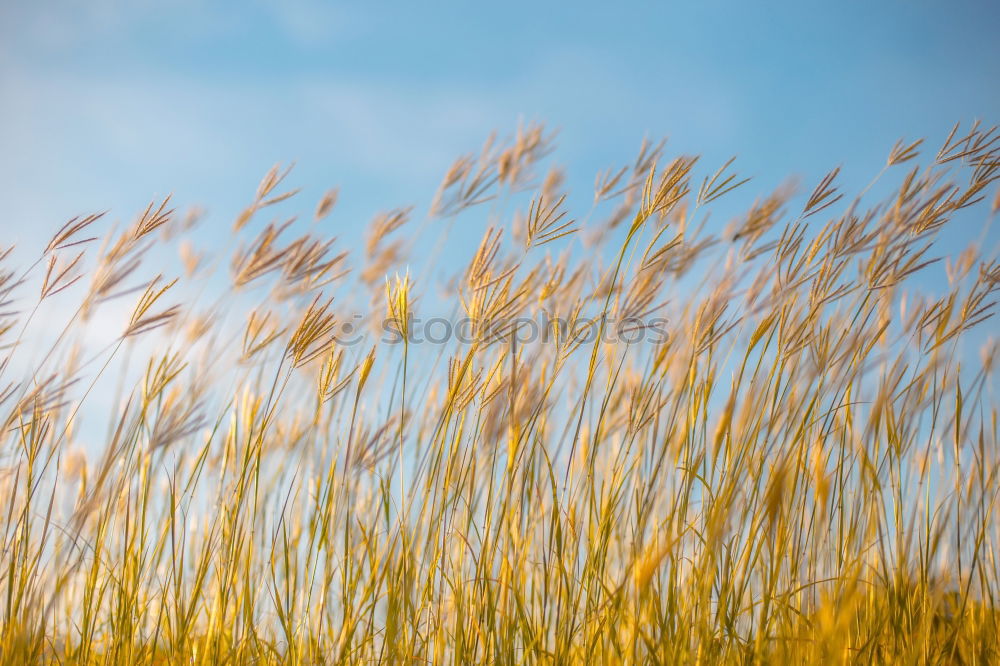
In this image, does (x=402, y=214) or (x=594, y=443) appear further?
(x=402, y=214)

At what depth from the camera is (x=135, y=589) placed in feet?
5.26

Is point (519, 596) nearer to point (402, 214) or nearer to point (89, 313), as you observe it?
point (402, 214)

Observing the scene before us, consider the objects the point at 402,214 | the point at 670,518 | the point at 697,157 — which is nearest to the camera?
the point at 670,518

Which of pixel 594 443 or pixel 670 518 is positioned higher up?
pixel 594 443

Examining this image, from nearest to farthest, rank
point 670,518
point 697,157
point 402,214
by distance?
point 670,518
point 697,157
point 402,214

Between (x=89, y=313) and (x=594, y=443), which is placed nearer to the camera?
(x=594, y=443)

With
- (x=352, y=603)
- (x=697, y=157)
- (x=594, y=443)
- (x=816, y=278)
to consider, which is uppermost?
(x=697, y=157)

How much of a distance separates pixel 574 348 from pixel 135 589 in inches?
43.9

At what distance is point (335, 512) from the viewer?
1.75m

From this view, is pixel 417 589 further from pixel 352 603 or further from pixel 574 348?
pixel 574 348

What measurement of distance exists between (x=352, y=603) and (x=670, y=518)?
0.72 m

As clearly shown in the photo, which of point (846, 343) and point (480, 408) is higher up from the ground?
point (846, 343)

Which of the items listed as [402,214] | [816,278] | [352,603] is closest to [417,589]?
[352,603]

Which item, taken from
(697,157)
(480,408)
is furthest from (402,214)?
(697,157)
